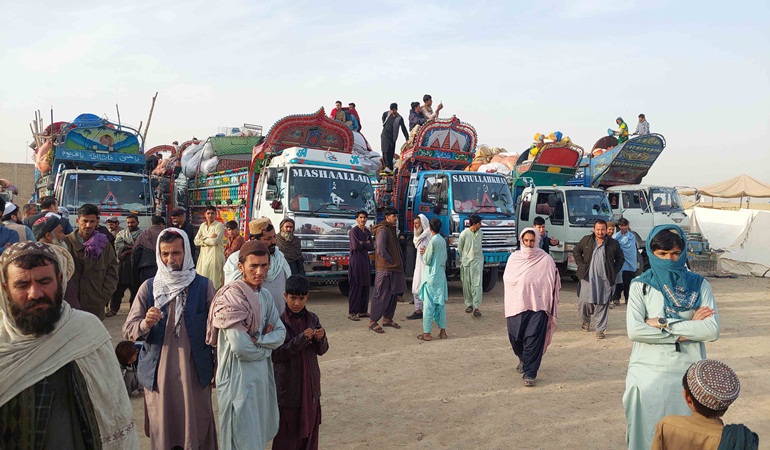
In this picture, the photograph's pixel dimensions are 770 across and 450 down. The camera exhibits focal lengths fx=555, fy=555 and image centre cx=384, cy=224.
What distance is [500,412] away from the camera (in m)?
4.62

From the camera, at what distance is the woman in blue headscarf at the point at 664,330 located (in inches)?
113

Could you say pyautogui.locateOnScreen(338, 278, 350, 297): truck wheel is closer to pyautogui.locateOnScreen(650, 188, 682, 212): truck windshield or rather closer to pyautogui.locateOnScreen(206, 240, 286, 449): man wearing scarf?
pyautogui.locateOnScreen(206, 240, 286, 449): man wearing scarf

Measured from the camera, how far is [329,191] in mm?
9438

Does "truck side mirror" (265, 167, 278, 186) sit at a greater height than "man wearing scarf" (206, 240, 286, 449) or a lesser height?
greater

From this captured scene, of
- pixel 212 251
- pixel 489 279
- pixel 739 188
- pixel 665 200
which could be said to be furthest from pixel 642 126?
pixel 212 251

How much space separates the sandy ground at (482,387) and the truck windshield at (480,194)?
256 centimetres

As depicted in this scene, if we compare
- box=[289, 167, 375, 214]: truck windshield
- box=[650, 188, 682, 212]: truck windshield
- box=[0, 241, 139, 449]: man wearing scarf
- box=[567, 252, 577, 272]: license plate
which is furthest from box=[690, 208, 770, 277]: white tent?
box=[0, 241, 139, 449]: man wearing scarf

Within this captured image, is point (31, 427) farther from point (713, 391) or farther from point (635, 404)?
point (635, 404)

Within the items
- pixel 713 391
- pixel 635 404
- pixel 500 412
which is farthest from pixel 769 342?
pixel 713 391

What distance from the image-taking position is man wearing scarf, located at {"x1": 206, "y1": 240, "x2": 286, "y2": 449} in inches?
109

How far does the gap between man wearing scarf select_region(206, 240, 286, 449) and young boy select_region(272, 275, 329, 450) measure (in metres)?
0.17

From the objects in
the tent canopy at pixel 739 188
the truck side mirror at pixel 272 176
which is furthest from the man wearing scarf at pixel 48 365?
the tent canopy at pixel 739 188

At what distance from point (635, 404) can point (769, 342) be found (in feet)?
18.6

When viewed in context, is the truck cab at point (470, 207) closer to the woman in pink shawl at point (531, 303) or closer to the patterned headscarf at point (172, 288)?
the woman in pink shawl at point (531, 303)
